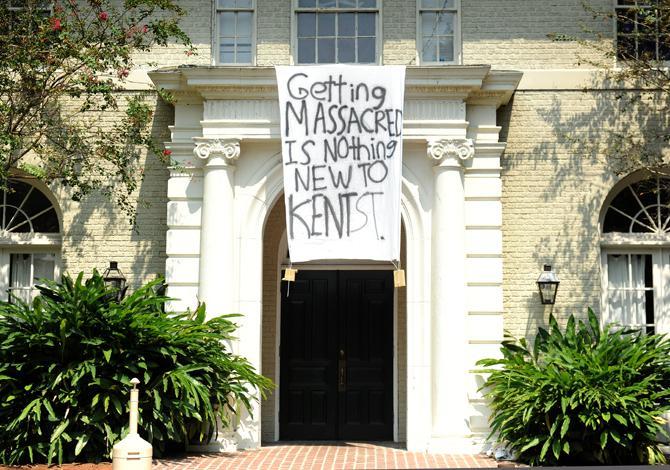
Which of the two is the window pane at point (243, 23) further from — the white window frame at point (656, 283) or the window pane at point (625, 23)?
the white window frame at point (656, 283)

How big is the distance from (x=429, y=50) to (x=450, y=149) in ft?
6.18

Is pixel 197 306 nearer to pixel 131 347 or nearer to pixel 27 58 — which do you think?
pixel 131 347

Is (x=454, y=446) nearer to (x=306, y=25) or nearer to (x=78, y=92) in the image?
(x=306, y=25)

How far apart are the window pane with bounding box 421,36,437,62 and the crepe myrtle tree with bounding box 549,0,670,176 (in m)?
1.70

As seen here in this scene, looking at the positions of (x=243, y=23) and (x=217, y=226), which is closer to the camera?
(x=217, y=226)

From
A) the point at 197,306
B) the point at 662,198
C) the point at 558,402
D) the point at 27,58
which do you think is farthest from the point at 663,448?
the point at 27,58

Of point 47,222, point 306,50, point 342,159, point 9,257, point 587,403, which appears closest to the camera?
point 587,403

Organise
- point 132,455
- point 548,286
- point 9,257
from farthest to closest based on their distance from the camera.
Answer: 1. point 9,257
2. point 548,286
3. point 132,455

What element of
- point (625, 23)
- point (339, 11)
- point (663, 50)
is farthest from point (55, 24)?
point (663, 50)

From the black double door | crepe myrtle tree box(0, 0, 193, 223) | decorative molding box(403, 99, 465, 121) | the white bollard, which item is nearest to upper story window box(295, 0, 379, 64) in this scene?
decorative molding box(403, 99, 465, 121)

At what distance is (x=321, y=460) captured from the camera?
500 inches

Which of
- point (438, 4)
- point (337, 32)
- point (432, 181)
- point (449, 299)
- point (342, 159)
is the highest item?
point (438, 4)

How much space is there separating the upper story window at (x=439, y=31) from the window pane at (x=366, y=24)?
713 mm

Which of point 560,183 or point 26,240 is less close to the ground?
point 560,183
